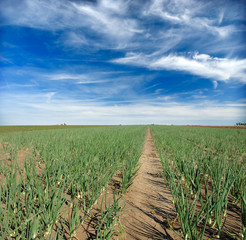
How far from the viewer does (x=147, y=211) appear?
1.99m

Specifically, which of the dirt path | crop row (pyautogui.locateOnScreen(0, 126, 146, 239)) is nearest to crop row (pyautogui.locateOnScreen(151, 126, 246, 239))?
the dirt path

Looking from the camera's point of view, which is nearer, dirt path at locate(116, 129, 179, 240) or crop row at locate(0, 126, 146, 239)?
crop row at locate(0, 126, 146, 239)

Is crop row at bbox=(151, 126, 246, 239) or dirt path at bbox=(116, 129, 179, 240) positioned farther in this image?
dirt path at bbox=(116, 129, 179, 240)

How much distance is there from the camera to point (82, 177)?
2.27 metres

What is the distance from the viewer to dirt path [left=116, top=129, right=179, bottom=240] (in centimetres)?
157

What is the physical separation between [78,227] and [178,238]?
1.10 meters

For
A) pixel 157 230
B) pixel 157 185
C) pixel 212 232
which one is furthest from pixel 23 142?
pixel 212 232

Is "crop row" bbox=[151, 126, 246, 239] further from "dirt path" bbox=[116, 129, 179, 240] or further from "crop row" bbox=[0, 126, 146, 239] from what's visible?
"crop row" bbox=[0, 126, 146, 239]

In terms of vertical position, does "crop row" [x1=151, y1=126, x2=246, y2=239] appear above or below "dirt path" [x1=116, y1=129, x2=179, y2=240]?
above

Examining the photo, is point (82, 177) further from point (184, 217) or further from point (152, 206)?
point (184, 217)

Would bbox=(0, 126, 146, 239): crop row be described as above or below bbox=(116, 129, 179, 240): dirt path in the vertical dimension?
above

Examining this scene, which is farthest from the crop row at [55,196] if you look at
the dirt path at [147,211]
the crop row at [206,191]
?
the crop row at [206,191]

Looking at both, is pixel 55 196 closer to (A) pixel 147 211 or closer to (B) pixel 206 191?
(A) pixel 147 211

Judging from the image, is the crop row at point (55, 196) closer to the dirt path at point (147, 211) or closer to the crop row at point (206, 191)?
the dirt path at point (147, 211)
